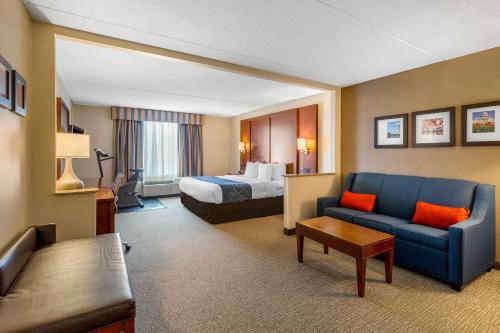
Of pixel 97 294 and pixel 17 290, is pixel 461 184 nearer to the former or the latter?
pixel 97 294

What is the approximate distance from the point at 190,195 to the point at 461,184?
4.50 metres

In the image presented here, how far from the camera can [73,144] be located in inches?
98.4

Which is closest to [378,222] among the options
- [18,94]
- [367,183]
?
[367,183]

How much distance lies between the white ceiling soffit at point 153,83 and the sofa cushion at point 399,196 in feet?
7.30

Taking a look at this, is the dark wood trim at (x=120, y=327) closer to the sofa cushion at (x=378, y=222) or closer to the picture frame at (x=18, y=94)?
the picture frame at (x=18, y=94)

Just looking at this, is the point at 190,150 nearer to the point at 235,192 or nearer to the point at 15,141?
the point at 235,192

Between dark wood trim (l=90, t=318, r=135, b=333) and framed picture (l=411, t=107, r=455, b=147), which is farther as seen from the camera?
framed picture (l=411, t=107, r=455, b=147)

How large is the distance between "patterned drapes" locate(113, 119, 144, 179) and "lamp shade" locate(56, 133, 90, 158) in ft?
14.7

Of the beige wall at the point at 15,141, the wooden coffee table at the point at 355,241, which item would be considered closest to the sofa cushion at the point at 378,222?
the wooden coffee table at the point at 355,241

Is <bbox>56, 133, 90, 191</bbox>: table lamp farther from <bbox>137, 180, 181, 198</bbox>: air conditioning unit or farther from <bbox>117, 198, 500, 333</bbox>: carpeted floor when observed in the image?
<bbox>137, 180, 181, 198</bbox>: air conditioning unit

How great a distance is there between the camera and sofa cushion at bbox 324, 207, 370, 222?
3.36 meters

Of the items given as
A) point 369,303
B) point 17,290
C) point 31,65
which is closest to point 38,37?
point 31,65

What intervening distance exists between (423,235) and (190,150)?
253 inches

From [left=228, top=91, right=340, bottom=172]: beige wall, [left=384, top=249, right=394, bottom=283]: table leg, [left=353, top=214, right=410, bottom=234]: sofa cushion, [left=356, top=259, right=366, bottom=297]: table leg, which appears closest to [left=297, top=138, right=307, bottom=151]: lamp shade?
[left=228, top=91, right=340, bottom=172]: beige wall
